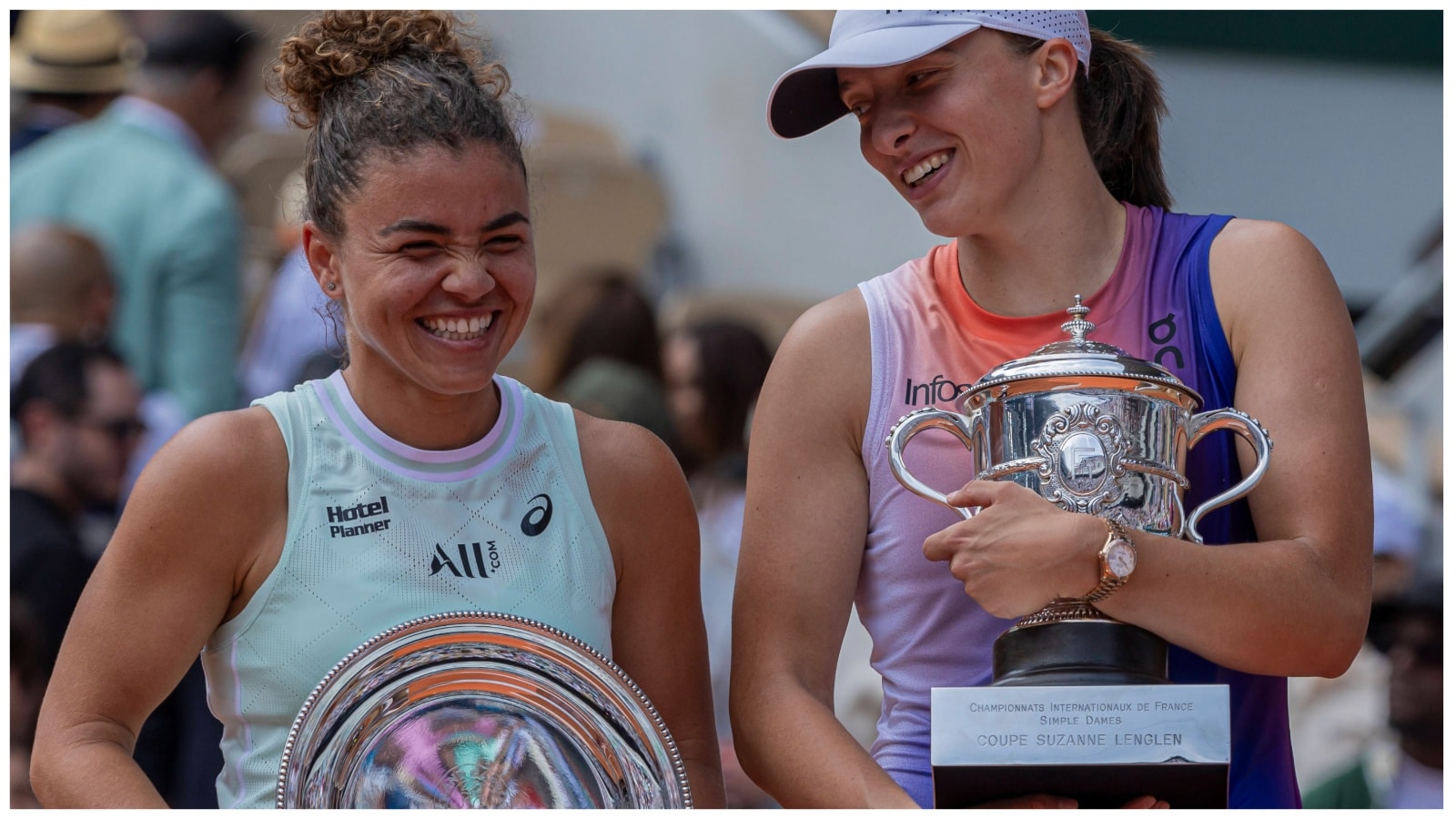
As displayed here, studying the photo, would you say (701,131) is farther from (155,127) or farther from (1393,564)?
(1393,564)

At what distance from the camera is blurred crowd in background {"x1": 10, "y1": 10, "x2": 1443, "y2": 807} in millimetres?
3629

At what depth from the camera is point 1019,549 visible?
1658 millimetres

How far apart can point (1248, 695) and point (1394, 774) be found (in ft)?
6.94

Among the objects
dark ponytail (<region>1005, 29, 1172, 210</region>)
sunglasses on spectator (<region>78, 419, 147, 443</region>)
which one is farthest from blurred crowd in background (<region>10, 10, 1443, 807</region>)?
dark ponytail (<region>1005, 29, 1172, 210</region>)

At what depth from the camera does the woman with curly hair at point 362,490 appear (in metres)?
1.88

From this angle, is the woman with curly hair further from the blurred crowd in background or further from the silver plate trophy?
the blurred crowd in background

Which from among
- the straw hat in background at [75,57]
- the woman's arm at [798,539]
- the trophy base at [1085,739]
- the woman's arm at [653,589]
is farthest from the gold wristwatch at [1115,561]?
the straw hat in background at [75,57]

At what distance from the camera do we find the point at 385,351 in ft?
6.34

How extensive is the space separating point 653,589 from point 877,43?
67 centimetres

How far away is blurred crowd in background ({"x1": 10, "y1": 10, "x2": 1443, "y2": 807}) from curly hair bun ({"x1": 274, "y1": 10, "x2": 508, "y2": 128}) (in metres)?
1.38

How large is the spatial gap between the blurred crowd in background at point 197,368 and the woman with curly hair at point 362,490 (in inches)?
48.4

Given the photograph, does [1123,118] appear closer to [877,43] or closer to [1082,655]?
[877,43]

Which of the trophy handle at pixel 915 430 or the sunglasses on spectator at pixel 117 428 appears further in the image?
the sunglasses on spectator at pixel 117 428

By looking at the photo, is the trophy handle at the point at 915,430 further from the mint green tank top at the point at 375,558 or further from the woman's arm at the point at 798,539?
the mint green tank top at the point at 375,558
